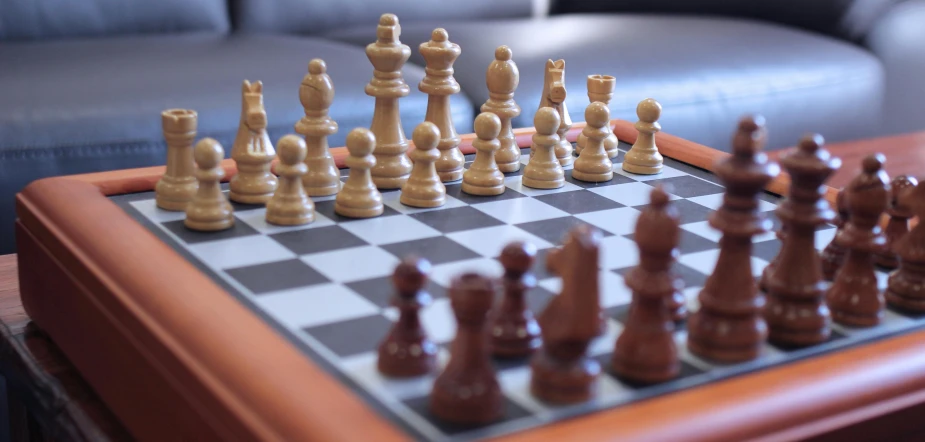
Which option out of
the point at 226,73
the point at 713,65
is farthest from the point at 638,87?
the point at 226,73

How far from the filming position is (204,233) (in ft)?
3.57

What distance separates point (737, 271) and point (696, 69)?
160 cm

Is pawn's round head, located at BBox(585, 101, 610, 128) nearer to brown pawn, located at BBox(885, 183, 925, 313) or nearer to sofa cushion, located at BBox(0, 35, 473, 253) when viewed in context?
brown pawn, located at BBox(885, 183, 925, 313)

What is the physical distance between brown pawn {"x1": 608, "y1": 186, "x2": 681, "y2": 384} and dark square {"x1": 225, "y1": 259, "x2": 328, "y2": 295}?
0.31 metres

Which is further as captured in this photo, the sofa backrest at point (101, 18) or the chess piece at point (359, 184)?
the sofa backrest at point (101, 18)

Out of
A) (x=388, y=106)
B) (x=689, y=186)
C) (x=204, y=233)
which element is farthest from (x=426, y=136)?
(x=689, y=186)

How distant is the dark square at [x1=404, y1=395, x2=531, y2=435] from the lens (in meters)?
0.70

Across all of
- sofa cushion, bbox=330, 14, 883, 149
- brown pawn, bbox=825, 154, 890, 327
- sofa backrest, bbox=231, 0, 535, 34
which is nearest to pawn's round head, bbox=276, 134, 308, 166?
brown pawn, bbox=825, 154, 890, 327

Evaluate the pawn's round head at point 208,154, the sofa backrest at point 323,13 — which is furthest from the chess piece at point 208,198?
the sofa backrest at point 323,13

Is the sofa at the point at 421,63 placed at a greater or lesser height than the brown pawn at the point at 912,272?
lesser

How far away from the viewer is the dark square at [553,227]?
1120 millimetres

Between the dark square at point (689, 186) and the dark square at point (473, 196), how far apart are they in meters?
0.20

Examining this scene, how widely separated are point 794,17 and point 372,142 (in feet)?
6.87

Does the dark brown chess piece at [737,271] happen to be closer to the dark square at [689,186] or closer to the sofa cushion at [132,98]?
the dark square at [689,186]
